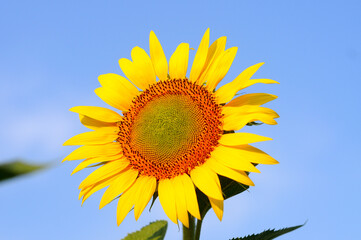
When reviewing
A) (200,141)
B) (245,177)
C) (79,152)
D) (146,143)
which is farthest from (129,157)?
(245,177)

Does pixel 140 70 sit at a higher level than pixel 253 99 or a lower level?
higher

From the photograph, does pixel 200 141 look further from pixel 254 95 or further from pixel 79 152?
pixel 79 152

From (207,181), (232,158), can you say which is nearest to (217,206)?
(207,181)

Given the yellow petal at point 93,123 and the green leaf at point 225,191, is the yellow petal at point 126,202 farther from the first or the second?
the yellow petal at point 93,123

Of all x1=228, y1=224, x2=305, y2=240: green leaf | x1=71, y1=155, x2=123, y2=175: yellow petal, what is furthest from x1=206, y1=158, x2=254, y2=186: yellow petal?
x1=71, y1=155, x2=123, y2=175: yellow petal

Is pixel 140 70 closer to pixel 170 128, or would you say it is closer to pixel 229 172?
pixel 170 128

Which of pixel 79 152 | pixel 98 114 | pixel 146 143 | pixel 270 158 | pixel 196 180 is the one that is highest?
pixel 98 114

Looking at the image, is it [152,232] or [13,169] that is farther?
[152,232]
